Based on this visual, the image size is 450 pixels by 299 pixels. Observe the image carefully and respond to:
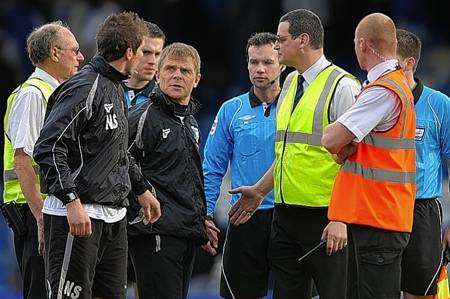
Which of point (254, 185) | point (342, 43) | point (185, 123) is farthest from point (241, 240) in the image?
point (342, 43)

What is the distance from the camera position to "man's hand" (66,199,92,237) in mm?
6789

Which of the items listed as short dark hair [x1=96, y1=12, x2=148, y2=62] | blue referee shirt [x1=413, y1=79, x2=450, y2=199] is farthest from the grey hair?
blue referee shirt [x1=413, y1=79, x2=450, y2=199]

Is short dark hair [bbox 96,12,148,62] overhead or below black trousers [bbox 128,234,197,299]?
overhead

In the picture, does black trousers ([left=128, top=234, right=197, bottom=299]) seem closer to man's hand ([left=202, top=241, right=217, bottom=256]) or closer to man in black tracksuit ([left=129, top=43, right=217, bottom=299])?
man in black tracksuit ([left=129, top=43, right=217, bottom=299])

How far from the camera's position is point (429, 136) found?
849cm

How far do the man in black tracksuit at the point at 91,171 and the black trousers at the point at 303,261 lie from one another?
125 centimetres

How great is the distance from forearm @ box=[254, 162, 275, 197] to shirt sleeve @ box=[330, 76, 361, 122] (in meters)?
0.76

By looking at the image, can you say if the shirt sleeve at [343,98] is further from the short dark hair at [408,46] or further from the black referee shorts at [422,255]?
the black referee shorts at [422,255]

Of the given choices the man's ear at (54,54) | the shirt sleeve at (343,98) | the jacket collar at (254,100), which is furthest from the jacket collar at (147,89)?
the shirt sleeve at (343,98)

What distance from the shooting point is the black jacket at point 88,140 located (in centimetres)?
684

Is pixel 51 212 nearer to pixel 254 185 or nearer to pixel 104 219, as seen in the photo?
pixel 104 219

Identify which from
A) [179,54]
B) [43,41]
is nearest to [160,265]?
[179,54]

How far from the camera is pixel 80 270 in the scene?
22.8ft

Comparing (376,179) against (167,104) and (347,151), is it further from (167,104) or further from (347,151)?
(167,104)
